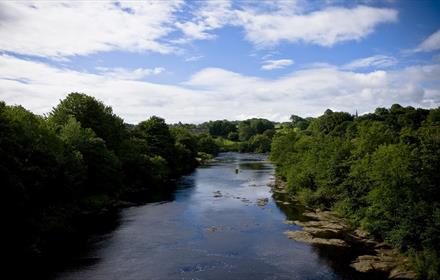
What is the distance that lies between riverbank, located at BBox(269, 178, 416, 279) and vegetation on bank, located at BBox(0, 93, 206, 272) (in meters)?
25.6

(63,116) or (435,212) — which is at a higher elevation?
(63,116)

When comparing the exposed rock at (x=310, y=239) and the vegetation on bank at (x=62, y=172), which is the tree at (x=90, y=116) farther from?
the exposed rock at (x=310, y=239)

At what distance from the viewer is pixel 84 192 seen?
2403 inches

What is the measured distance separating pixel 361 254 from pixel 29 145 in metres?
34.0

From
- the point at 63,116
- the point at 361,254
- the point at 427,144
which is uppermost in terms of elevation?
the point at 63,116

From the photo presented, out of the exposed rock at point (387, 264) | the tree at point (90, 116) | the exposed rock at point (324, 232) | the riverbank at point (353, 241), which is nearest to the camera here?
the exposed rock at point (387, 264)

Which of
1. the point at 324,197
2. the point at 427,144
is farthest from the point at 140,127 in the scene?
the point at 427,144

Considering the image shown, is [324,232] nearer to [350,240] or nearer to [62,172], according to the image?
[350,240]

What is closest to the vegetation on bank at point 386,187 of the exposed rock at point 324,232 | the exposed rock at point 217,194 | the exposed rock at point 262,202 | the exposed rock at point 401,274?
the exposed rock at point 401,274

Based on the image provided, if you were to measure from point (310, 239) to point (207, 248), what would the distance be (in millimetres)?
11111

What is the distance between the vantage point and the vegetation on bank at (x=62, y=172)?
3672cm

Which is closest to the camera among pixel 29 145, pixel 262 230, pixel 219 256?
pixel 219 256

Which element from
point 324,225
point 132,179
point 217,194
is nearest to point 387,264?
point 324,225

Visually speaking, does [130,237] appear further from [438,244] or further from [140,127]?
[140,127]
